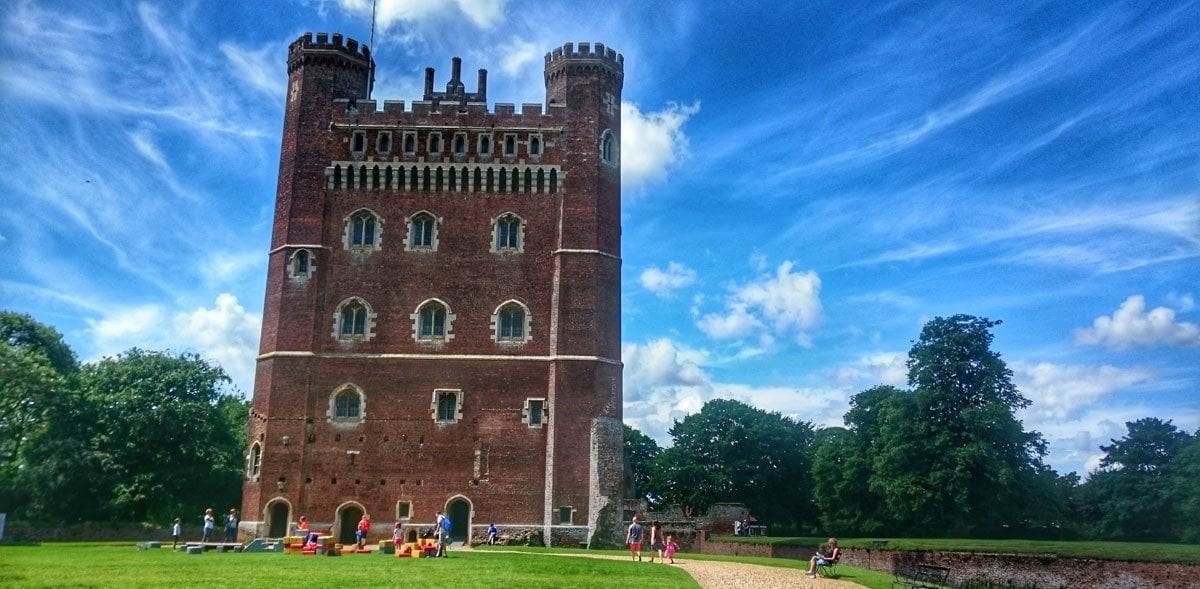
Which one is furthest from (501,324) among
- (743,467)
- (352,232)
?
(743,467)

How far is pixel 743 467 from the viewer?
78438 millimetres

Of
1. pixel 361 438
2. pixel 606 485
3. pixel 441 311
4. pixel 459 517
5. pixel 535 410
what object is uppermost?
pixel 441 311

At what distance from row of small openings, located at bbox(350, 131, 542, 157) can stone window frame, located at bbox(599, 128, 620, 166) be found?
3.07 meters

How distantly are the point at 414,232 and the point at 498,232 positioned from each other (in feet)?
13.0

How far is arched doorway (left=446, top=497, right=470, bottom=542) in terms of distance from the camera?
42.5 m

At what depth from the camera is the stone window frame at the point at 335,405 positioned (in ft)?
143

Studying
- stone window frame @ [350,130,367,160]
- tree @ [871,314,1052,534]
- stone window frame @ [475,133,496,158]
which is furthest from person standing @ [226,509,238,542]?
tree @ [871,314,1052,534]

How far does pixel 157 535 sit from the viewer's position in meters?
51.2

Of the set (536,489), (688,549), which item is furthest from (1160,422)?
(536,489)

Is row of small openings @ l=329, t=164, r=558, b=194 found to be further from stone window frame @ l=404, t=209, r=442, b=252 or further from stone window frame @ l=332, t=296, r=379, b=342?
stone window frame @ l=332, t=296, r=379, b=342

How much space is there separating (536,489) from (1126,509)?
40.6 meters

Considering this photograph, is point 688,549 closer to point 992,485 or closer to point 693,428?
point 992,485

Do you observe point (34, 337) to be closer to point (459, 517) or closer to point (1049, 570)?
point (459, 517)

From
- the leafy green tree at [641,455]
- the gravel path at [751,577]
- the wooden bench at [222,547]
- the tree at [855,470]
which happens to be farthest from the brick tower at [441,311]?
the leafy green tree at [641,455]
